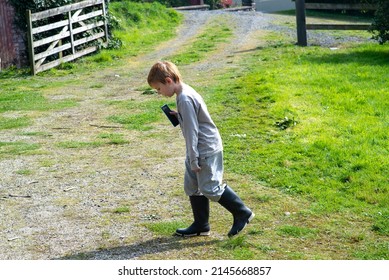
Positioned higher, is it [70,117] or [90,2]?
[90,2]

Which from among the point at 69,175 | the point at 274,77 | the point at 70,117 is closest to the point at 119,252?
the point at 69,175

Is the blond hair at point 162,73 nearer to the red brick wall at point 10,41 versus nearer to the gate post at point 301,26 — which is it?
the red brick wall at point 10,41

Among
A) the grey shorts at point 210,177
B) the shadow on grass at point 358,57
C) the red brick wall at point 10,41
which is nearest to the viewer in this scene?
the grey shorts at point 210,177

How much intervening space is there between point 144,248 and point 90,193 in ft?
6.42

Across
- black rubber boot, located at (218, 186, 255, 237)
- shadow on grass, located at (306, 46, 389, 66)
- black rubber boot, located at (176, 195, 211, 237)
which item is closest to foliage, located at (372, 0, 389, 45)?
shadow on grass, located at (306, 46, 389, 66)

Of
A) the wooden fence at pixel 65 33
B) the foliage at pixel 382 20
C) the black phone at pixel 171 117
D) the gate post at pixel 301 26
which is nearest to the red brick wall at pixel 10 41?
the wooden fence at pixel 65 33

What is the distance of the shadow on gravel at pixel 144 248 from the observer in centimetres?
639

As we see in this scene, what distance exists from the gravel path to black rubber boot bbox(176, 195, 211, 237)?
0.12m

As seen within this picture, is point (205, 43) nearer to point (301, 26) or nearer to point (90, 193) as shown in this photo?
point (301, 26)

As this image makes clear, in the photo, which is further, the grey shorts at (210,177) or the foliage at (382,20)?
the foliage at (382,20)

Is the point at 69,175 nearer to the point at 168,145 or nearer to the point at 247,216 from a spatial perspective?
the point at 168,145

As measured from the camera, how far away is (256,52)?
64.6 ft

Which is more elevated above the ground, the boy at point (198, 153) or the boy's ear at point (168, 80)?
the boy's ear at point (168, 80)
